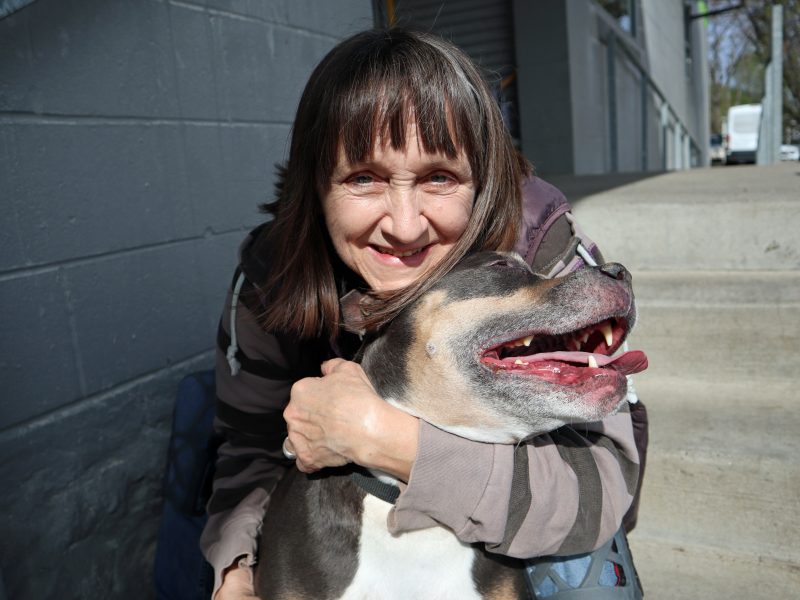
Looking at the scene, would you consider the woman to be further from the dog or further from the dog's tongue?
the dog's tongue

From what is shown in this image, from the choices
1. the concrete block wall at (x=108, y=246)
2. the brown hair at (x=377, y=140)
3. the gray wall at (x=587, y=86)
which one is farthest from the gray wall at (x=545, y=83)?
the brown hair at (x=377, y=140)

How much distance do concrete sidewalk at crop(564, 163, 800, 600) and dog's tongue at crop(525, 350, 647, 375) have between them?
3.69 ft

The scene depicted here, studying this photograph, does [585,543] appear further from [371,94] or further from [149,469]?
[149,469]

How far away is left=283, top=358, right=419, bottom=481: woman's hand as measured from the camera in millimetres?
1619

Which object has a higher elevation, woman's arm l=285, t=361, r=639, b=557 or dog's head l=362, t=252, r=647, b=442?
dog's head l=362, t=252, r=647, b=442

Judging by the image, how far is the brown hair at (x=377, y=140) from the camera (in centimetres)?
170

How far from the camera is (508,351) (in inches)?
67.7

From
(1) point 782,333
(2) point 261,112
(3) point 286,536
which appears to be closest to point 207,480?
(3) point 286,536

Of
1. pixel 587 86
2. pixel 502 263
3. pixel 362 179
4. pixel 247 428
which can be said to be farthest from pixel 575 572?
pixel 587 86

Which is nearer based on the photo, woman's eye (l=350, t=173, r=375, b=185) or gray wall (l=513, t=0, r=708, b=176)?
woman's eye (l=350, t=173, r=375, b=185)

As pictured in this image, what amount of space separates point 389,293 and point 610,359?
555mm

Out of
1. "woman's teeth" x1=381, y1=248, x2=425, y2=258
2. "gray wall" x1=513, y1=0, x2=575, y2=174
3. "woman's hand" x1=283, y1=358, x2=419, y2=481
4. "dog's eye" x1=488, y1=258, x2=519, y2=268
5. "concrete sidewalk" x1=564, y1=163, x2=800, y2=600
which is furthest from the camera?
"gray wall" x1=513, y1=0, x2=575, y2=174

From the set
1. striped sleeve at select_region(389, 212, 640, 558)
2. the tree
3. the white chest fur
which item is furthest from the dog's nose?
the tree

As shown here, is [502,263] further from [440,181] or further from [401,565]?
[401,565]
